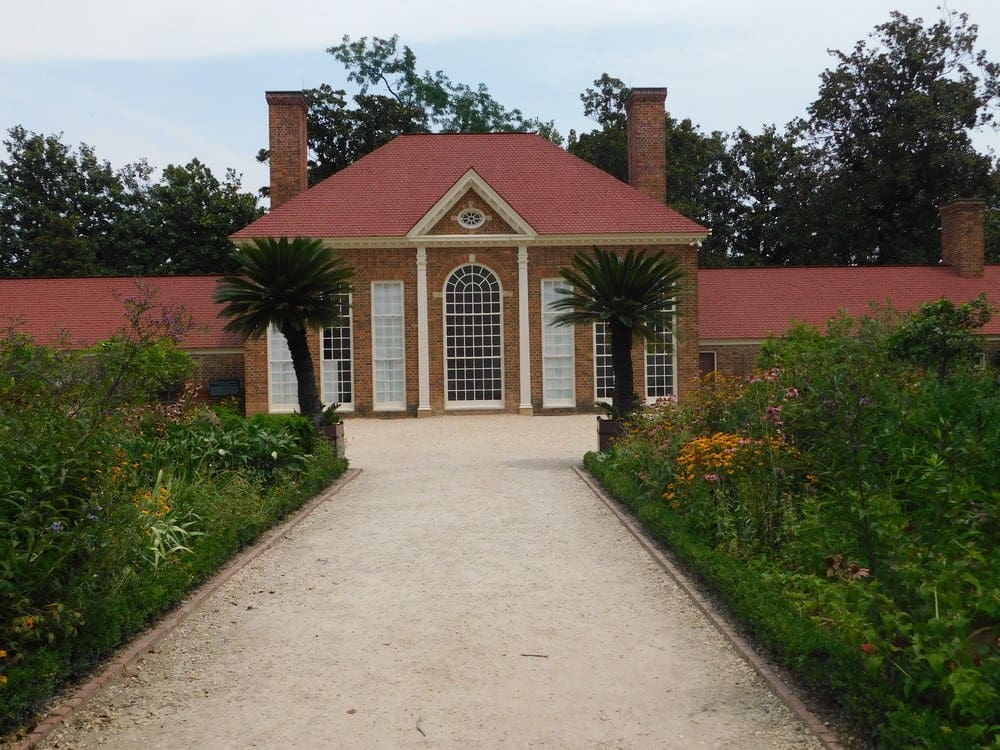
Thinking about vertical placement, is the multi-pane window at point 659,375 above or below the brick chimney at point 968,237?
below

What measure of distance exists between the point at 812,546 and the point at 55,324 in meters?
26.4

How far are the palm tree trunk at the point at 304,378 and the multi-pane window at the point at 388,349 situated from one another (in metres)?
9.73

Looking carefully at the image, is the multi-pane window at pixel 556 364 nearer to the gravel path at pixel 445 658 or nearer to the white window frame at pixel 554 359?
the white window frame at pixel 554 359

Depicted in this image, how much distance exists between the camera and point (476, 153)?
1176 inches

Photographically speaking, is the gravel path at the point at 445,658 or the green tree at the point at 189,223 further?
the green tree at the point at 189,223

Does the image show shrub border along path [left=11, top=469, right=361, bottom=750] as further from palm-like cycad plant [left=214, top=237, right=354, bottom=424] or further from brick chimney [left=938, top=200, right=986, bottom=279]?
brick chimney [left=938, top=200, right=986, bottom=279]

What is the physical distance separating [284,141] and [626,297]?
17.0 m

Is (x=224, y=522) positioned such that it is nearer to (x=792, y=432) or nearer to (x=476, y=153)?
(x=792, y=432)

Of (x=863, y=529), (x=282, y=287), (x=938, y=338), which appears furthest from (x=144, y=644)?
(x=938, y=338)

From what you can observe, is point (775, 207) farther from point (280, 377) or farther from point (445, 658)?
point (445, 658)

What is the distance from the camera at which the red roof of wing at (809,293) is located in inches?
1144

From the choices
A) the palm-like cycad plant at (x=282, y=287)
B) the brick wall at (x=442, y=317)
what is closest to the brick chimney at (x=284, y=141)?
the brick wall at (x=442, y=317)

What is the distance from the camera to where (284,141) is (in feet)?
94.4

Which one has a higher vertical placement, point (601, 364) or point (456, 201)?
point (456, 201)
